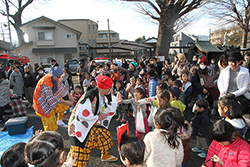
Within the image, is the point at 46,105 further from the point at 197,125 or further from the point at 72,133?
the point at 197,125

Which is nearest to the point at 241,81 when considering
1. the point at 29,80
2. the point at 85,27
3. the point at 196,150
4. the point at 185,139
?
the point at 196,150

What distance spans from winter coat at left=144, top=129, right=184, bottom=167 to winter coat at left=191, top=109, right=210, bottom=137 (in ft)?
5.12

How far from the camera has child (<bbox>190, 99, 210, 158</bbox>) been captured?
3.17 meters

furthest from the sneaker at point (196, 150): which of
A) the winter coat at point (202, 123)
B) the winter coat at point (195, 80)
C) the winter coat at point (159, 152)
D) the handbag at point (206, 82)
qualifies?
the handbag at point (206, 82)

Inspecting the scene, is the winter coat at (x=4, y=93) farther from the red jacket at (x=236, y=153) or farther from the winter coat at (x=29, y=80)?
the red jacket at (x=236, y=153)

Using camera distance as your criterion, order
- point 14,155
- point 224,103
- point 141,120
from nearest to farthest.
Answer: point 14,155 < point 224,103 < point 141,120

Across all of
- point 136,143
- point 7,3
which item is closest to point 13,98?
point 136,143

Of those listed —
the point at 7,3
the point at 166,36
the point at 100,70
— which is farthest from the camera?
the point at 7,3


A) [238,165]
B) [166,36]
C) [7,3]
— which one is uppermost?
[7,3]

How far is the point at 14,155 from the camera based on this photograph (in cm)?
158

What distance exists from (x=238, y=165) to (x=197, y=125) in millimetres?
1640

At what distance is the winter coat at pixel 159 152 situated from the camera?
1839mm

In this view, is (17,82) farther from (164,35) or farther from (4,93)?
(164,35)

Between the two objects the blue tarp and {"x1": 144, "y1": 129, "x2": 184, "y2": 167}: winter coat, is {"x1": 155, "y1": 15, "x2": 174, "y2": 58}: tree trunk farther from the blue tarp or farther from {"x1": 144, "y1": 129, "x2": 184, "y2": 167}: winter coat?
{"x1": 144, "y1": 129, "x2": 184, "y2": 167}: winter coat
